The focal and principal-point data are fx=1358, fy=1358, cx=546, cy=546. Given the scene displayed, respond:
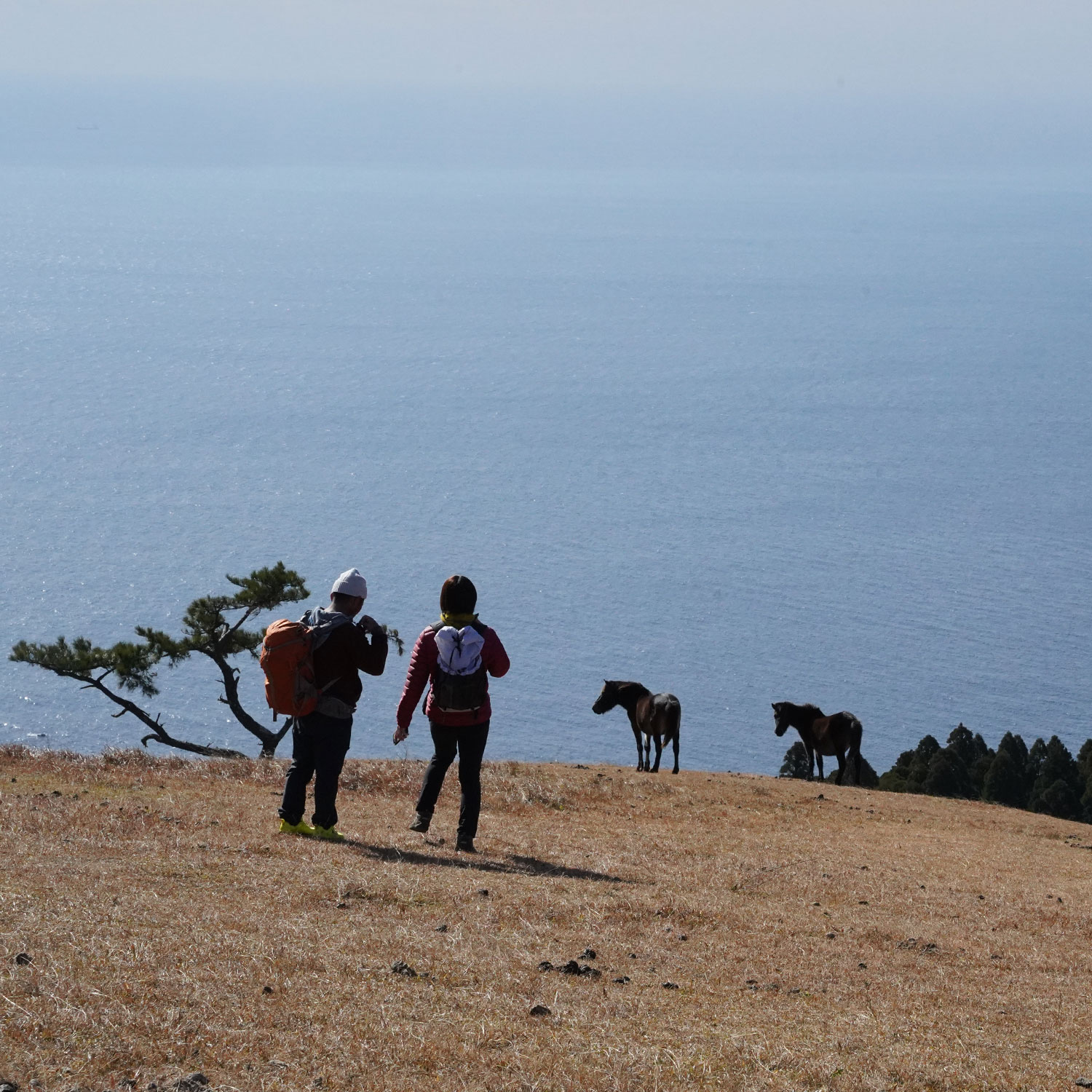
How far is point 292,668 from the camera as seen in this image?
1166 centimetres

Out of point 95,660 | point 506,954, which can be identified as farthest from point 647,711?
point 506,954

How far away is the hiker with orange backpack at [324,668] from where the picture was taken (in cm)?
1161

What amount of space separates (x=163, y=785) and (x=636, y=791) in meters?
6.77

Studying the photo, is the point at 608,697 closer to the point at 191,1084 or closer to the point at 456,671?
the point at 456,671

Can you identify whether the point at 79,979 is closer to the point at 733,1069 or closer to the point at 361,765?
the point at 733,1069

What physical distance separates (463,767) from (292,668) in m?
1.82

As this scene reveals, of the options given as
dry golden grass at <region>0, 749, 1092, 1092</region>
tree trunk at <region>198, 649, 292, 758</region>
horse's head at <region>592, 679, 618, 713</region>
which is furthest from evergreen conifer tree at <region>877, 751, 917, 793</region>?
dry golden grass at <region>0, 749, 1092, 1092</region>

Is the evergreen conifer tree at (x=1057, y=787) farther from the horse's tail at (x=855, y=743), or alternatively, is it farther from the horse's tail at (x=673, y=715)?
the horse's tail at (x=673, y=715)

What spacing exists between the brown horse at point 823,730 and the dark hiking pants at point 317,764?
58.5ft

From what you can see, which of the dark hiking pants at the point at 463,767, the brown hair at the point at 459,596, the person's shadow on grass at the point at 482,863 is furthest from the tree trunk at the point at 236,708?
the brown hair at the point at 459,596

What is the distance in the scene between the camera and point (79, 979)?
22.0ft

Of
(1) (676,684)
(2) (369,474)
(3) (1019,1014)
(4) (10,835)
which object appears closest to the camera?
(3) (1019,1014)

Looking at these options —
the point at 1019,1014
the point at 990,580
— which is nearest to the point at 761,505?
the point at 990,580

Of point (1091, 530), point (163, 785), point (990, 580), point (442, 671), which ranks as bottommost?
point (163, 785)
